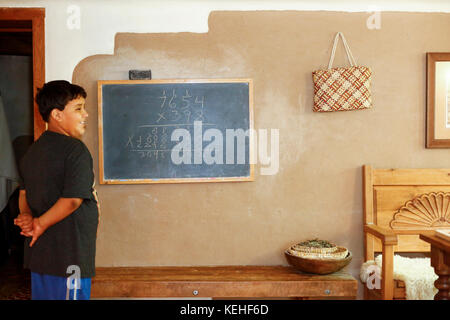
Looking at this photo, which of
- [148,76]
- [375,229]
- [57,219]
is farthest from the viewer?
[148,76]

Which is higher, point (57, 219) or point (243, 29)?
point (243, 29)

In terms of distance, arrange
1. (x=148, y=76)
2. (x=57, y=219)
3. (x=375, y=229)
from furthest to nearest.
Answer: (x=148, y=76), (x=375, y=229), (x=57, y=219)

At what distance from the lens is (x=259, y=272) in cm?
288

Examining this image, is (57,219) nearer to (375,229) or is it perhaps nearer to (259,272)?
(259,272)

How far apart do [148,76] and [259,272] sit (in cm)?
154

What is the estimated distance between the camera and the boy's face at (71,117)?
199 cm

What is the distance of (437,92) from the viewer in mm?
3064

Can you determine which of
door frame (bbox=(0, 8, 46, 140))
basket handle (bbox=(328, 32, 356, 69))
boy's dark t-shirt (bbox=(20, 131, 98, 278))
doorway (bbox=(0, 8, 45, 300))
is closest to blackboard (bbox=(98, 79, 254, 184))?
door frame (bbox=(0, 8, 46, 140))

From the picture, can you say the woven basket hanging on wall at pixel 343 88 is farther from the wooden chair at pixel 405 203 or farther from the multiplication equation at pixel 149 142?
the multiplication equation at pixel 149 142

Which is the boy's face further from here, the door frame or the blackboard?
the door frame

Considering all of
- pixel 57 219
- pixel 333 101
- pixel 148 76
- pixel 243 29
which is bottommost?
pixel 57 219

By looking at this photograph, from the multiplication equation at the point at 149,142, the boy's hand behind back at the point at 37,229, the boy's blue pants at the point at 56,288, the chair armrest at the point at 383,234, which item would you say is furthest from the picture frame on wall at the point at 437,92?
the boy's hand behind back at the point at 37,229

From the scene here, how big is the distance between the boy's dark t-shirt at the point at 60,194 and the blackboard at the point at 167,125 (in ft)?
3.58

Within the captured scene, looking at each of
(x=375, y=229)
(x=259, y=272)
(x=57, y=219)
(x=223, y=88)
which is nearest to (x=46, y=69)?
(x=223, y=88)
